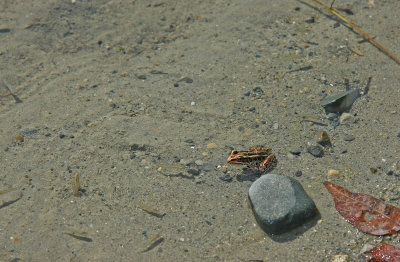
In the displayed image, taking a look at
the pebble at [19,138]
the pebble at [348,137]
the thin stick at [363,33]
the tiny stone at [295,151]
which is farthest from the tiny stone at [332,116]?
the pebble at [19,138]

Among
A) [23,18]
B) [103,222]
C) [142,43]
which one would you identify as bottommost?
[103,222]

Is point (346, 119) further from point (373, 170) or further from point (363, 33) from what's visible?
point (363, 33)

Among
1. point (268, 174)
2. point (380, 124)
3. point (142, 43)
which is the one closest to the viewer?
point (268, 174)

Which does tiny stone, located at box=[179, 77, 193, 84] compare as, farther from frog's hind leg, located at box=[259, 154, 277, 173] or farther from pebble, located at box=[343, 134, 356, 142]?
pebble, located at box=[343, 134, 356, 142]

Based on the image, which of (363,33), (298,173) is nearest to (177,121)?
(298,173)

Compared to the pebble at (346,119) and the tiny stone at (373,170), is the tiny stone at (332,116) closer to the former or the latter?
the pebble at (346,119)

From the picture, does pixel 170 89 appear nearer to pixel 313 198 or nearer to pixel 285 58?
pixel 285 58

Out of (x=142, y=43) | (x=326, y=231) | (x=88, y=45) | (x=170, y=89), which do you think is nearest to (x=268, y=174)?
(x=326, y=231)
